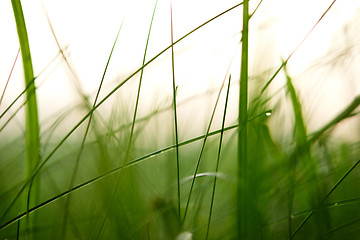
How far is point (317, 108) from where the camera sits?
57 centimetres

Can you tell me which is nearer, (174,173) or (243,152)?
(243,152)

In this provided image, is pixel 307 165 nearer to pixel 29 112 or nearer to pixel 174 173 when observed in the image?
pixel 174 173

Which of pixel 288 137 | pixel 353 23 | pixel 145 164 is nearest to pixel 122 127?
pixel 145 164

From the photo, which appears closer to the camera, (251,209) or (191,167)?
(251,209)

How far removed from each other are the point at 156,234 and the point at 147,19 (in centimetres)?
26

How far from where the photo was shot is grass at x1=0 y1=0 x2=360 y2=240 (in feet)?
1.15

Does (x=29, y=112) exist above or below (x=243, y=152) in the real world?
above

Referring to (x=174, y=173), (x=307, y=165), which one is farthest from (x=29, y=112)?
(x=307, y=165)

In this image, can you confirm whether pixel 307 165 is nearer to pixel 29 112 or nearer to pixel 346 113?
pixel 346 113

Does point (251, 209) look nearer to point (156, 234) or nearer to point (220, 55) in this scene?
point (156, 234)

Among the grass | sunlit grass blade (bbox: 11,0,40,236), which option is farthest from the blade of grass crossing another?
sunlit grass blade (bbox: 11,0,40,236)

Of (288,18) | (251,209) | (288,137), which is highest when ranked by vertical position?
(288,18)

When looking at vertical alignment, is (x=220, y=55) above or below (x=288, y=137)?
above

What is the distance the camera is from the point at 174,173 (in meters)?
0.48
